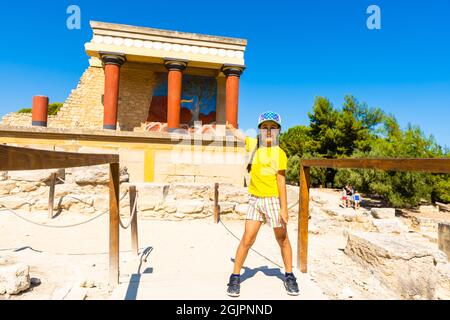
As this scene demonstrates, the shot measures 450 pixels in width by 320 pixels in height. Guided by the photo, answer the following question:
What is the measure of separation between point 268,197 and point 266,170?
24 cm

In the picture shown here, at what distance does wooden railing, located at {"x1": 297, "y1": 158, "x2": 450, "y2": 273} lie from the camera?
1.65m

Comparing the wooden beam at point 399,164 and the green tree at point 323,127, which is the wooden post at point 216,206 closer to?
the wooden beam at point 399,164

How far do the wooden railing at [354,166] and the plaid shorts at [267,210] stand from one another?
62 cm

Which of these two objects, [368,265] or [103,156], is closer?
[103,156]

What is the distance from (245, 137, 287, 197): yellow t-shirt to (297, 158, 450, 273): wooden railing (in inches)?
18.5

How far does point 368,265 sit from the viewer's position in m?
3.87

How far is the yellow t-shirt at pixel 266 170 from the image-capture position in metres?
2.61

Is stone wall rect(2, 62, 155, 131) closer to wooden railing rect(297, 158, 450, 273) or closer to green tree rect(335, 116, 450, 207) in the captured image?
green tree rect(335, 116, 450, 207)

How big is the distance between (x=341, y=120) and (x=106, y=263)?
23.5 m

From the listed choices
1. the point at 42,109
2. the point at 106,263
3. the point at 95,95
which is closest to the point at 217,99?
the point at 95,95

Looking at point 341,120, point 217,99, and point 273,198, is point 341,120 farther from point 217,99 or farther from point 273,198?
point 273,198

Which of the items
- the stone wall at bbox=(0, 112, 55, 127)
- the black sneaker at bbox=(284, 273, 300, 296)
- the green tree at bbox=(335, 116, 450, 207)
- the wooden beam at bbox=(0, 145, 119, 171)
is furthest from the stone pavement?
the stone wall at bbox=(0, 112, 55, 127)

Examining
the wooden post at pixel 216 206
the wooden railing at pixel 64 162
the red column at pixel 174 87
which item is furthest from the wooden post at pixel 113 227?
the red column at pixel 174 87
